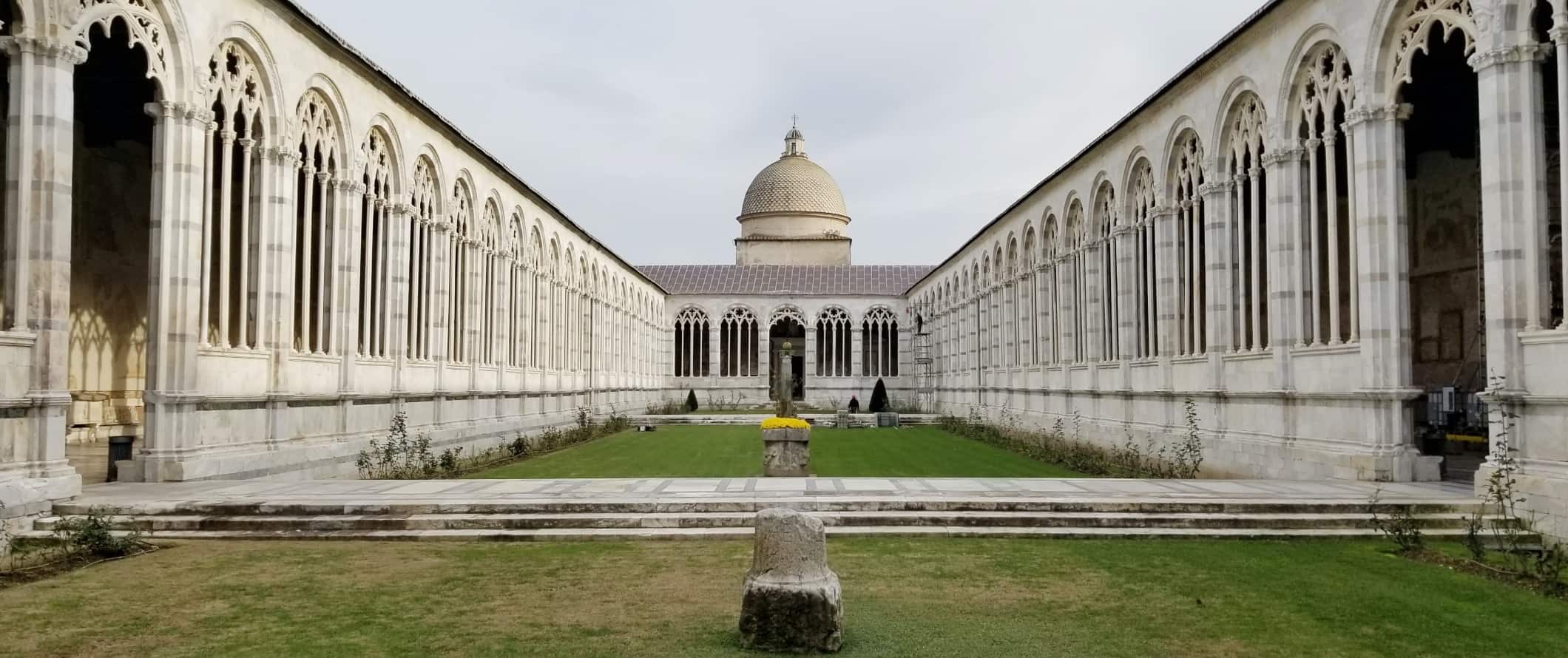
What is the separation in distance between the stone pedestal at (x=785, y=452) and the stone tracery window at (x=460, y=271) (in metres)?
12.0

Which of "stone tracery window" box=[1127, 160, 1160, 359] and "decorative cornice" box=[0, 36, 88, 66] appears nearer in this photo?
"decorative cornice" box=[0, 36, 88, 66]

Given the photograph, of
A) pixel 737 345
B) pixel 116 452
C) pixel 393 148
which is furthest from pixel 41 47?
pixel 737 345

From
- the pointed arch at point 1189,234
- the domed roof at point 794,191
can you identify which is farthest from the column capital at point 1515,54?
the domed roof at point 794,191

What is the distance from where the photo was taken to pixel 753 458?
74.1 feet

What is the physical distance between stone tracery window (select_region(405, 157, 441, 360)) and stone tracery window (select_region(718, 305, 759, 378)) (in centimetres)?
3549

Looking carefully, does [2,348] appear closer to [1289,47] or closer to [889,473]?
[889,473]

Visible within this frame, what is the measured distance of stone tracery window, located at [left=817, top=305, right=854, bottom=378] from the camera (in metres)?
61.8

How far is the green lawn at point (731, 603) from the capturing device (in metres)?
7.49

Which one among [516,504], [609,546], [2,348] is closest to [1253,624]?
[609,546]

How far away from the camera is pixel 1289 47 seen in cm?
1712

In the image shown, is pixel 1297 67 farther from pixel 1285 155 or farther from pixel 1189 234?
pixel 1189 234

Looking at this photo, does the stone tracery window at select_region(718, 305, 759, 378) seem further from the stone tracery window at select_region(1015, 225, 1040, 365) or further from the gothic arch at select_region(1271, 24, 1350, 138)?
the gothic arch at select_region(1271, 24, 1350, 138)

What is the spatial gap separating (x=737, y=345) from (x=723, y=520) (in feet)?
162

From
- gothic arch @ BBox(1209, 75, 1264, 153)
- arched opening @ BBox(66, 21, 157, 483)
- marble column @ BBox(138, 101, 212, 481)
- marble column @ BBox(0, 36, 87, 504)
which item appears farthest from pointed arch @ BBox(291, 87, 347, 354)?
gothic arch @ BBox(1209, 75, 1264, 153)
